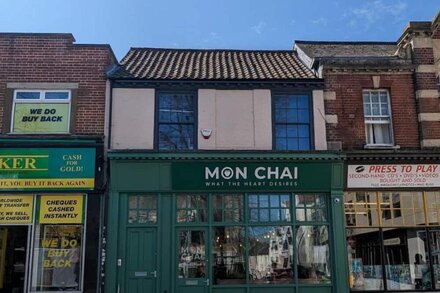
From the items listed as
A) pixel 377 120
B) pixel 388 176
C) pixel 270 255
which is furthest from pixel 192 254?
pixel 377 120

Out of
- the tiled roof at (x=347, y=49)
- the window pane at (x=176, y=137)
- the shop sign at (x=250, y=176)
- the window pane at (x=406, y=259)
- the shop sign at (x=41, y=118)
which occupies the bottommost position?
the window pane at (x=406, y=259)

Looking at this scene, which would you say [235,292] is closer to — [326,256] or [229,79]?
[326,256]

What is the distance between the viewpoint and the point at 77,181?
43.2 ft

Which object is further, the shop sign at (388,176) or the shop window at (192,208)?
the shop sign at (388,176)

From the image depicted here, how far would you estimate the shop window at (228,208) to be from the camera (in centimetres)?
1351

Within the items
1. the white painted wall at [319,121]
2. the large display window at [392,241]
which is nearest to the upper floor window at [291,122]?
the white painted wall at [319,121]

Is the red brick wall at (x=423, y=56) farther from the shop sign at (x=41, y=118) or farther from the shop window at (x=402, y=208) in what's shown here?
the shop sign at (x=41, y=118)

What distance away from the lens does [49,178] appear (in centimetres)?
1311

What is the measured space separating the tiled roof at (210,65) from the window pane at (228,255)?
431 cm

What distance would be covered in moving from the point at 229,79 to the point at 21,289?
7.86 metres

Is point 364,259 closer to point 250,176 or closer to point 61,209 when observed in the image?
point 250,176

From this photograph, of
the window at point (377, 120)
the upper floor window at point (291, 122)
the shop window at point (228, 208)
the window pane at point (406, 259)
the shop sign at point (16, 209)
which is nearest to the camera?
the shop sign at point (16, 209)

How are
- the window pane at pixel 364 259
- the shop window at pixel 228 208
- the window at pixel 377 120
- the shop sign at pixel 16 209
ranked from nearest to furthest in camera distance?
the shop sign at pixel 16 209 → the shop window at pixel 228 208 → the window pane at pixel 364 259 → the window at pixel 377 120

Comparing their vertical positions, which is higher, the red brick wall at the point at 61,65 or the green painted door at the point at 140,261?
the red brick wall at the point at 61,65
